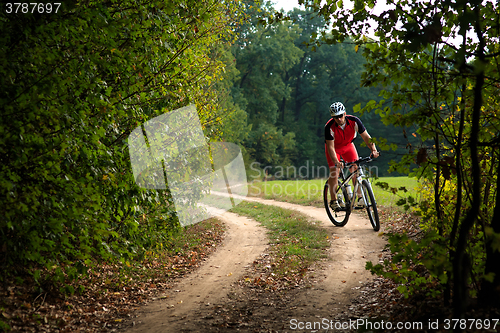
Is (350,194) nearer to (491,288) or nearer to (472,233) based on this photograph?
(472,233)

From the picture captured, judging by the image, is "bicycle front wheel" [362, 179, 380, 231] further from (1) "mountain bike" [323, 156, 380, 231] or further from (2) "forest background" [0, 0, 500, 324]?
(2) "forest background" [0, 0, 500, 324]

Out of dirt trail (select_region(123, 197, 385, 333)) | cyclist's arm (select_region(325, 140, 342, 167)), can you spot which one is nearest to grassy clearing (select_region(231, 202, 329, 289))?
dirt trail (select_region(123, 197, 385, 333))

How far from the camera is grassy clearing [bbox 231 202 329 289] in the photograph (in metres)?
6.14

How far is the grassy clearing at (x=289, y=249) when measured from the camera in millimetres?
6145

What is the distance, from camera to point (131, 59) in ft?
17.1

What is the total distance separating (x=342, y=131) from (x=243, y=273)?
3788 mm

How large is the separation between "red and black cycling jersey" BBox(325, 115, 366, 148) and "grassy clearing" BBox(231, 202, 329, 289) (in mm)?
2261

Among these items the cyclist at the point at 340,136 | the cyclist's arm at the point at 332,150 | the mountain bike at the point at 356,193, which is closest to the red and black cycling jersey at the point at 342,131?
the cyclist at the point at 340,136

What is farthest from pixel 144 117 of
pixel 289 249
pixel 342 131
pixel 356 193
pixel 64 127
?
pixel 356 193

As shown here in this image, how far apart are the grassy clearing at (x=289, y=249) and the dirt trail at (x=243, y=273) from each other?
28 centimetres

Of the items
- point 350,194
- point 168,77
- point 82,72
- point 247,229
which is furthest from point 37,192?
point 247,229

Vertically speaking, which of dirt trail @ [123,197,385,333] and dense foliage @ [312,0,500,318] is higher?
dense foliage @ [312,0,500,318]

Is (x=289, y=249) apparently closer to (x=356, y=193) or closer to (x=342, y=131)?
(x=356, y=193)

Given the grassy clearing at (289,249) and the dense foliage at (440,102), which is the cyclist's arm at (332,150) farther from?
the dense foliage at (440,102)
